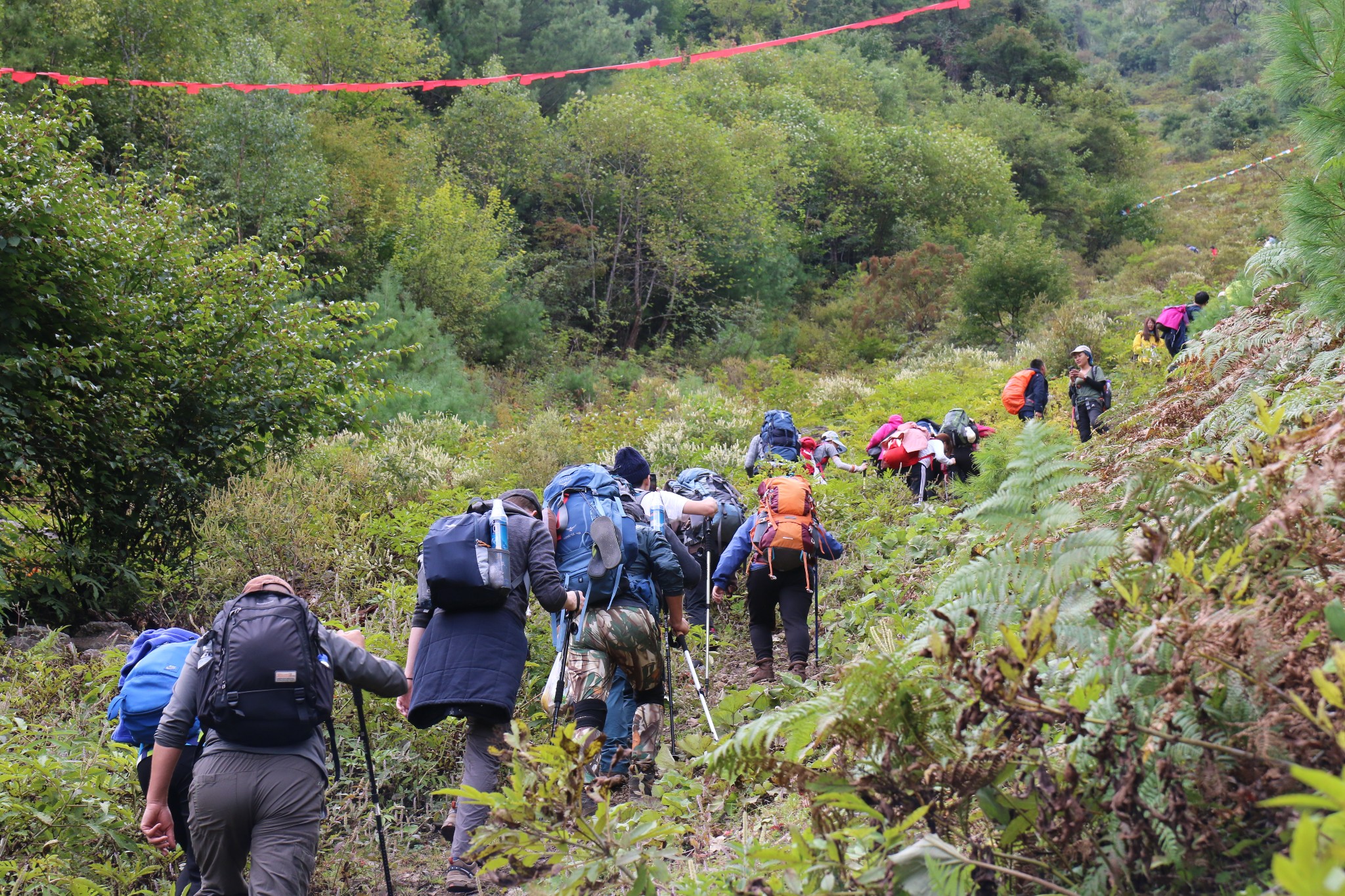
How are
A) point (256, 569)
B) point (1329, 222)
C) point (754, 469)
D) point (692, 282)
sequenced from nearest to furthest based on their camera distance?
point (1329, 222), point (256, 569), point (754, 469), point (692, 282)

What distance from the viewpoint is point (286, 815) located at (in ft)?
11.8

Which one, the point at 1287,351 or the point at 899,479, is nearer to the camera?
the point at 1287,351

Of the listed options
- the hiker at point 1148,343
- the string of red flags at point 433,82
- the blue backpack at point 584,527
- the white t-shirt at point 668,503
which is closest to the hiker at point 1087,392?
the hiker at point 1148,343

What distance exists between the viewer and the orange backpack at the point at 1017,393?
11.5 metres

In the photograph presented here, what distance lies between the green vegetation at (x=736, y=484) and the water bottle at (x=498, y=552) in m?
1.23

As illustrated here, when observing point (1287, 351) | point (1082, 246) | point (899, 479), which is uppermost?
point (1287, 351)

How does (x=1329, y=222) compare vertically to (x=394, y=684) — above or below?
above

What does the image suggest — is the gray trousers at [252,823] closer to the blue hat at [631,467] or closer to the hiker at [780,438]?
the blue hat at [631,467]

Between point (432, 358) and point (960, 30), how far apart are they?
53163 mm

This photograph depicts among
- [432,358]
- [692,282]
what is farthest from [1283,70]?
[692,282]

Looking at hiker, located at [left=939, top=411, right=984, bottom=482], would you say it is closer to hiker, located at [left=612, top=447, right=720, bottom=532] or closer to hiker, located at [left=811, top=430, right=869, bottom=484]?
hiker, located at [left=811, top=430, right=869, bottom=484]

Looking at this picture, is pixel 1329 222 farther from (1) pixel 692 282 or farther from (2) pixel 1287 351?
(1) pixel 692 282

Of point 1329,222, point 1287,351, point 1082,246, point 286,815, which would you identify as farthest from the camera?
point 1082,246

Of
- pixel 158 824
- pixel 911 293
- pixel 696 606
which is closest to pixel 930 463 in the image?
pixel 696 606
